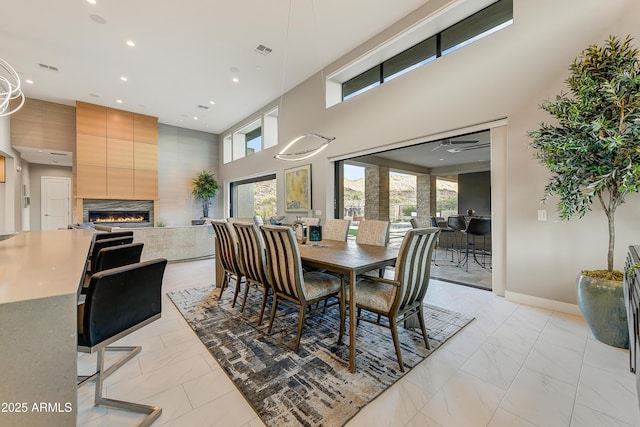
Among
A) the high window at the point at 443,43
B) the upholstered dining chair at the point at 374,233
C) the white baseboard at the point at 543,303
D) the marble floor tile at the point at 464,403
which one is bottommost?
the marble floor tile at the point at 464,403

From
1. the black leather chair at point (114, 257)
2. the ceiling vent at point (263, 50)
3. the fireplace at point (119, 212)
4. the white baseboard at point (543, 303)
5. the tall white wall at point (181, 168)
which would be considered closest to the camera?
the black leather chair at point (114, 257)

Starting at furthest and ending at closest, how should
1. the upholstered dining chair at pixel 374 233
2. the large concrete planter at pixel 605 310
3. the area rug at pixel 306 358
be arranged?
the upholstered dining chair at pixel 374 233 < the large concrete planter at pixel 605 310 < the area rug at pixel 306 358

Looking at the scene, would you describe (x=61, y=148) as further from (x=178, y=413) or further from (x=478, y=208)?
(x=478, y=208)

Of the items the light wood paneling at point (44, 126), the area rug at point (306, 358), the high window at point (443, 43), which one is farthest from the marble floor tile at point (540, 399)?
the light wood paneling at point (44, 126)

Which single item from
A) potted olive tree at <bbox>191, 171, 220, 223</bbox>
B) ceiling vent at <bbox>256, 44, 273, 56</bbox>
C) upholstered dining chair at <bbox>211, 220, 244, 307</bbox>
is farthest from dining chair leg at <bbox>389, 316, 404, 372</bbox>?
potted olive tree at <bbox>191, 171, 220, 223</bbox>

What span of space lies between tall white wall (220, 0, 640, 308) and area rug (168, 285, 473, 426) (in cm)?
111

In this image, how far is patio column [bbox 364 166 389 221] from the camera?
19.5 ft

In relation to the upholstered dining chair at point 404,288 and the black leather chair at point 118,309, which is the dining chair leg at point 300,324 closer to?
the upholstered dining chair at point 404,288

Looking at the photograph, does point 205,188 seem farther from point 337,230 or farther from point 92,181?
point 337,230

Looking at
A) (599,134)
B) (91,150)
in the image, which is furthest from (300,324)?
(91,150)

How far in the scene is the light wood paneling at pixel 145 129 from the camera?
7.28 metres

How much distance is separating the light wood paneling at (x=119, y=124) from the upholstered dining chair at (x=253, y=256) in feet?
21.6

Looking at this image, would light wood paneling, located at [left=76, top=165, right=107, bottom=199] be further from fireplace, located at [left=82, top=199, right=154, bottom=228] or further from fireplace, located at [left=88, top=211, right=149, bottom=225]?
fireplace, located at [left=88, top=211, right=149, bottom=225]

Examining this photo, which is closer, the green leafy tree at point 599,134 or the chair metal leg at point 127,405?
the chair metal leg at point 127,405
